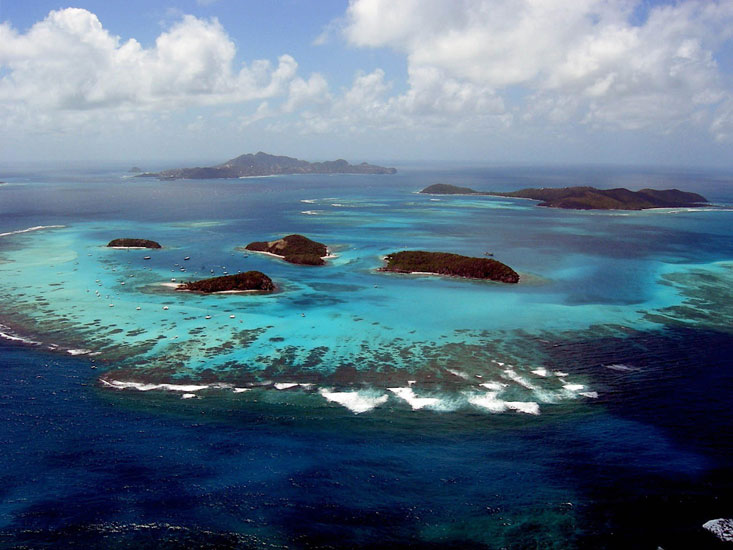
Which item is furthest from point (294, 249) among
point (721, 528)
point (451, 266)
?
point (721, 528)

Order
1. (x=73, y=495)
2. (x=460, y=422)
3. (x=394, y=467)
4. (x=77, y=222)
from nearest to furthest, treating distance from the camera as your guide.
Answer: (x=73, y=495), (x=394, y=467), (x=460, y=422), (x=77, y=222)

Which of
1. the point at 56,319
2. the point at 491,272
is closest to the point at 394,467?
the point at 56,319

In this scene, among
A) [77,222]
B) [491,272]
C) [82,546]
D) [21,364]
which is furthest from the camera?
[77,222]

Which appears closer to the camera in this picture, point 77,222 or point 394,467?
point 394,467

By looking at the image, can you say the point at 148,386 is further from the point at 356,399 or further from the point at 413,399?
the point at 413,399

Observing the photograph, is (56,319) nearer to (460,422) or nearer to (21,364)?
(21,364)

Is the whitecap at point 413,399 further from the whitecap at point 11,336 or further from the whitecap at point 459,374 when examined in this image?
the whitecap at point 11,336
